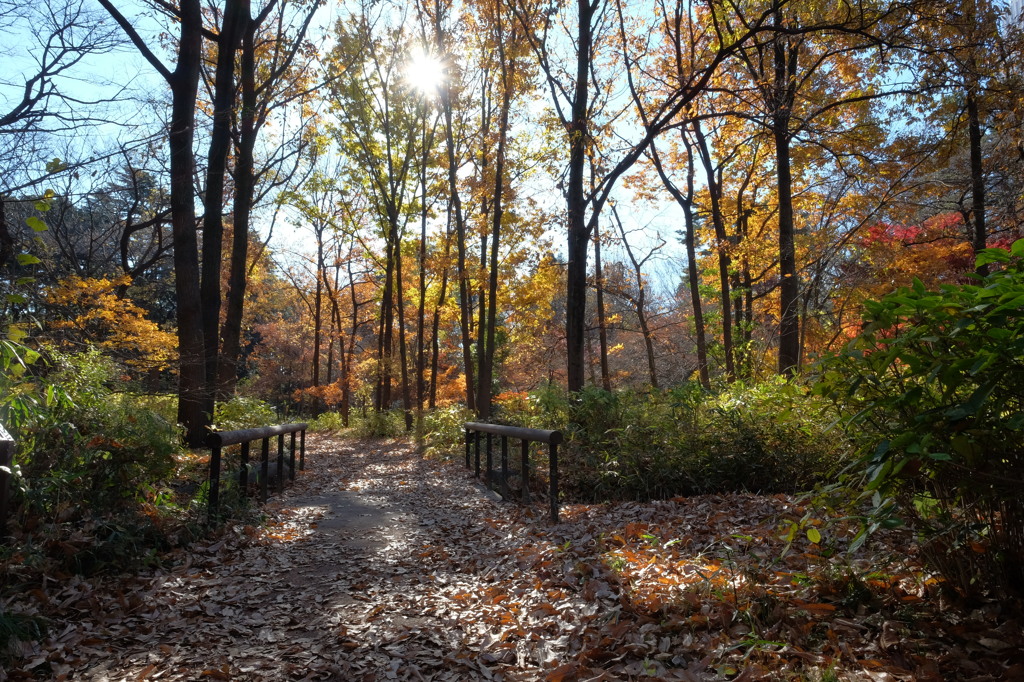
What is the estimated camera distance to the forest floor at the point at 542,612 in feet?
8.32

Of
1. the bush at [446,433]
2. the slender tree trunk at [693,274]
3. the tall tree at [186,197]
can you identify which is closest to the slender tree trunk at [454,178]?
the bush at [446,433]

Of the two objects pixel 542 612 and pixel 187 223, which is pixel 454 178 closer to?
pixel 187 223

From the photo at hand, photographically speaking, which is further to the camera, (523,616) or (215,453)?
(215,453)

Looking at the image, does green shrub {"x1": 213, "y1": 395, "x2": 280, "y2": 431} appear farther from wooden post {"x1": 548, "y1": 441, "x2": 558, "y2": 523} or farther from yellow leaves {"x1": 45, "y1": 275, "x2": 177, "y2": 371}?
wooden post {"x1": 548, "y1": 441, "x2": 558, "y2": 523}

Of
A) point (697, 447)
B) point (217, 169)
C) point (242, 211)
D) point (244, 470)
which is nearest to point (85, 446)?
point (244, 470)

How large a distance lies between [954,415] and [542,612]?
252 centimetres

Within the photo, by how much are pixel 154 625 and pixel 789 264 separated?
10606 millimetres

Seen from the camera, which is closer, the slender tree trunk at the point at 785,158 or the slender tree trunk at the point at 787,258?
the slender tree trunk at the point at 785,158

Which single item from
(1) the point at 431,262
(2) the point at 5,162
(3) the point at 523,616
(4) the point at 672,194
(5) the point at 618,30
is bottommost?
(3) the point at 523,616

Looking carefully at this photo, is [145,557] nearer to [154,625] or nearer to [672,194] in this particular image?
[154,625]

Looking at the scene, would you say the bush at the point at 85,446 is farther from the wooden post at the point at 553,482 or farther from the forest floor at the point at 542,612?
the wooden post at the point at 553,482

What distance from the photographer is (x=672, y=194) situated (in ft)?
56.4

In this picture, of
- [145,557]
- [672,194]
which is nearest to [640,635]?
[145,557]

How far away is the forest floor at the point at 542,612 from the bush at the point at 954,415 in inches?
11.9
